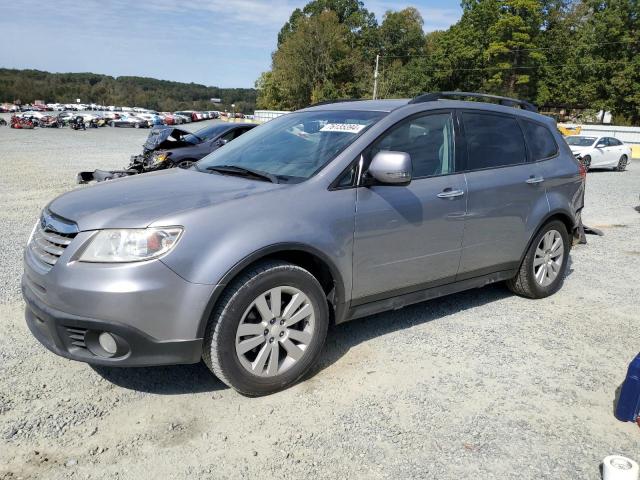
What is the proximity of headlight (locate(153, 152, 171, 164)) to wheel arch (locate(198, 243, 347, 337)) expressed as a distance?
29.8ft

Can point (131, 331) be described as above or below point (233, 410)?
above

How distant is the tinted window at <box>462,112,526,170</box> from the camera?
14.7 feet

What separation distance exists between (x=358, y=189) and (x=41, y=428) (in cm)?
229

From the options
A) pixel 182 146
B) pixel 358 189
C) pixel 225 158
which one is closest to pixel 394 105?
pixel 358 189

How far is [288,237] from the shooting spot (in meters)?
3.27

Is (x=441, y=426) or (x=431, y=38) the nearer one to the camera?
(x=441, y=426)

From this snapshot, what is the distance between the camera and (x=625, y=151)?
2256 cm

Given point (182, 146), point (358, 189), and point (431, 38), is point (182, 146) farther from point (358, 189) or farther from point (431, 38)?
point (431, 38)

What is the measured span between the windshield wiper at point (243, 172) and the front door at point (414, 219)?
59 centimetres

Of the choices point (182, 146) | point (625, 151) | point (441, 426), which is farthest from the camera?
point (625, 151)

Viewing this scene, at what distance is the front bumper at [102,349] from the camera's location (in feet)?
9.59

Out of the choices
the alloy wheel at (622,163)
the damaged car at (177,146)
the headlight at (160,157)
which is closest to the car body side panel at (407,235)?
the damaged car at (177,146)

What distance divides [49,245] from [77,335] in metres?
0.58

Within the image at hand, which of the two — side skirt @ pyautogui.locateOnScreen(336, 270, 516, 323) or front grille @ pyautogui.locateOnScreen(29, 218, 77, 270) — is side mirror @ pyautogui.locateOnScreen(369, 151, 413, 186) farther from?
front grille @ pyautogui.locateOnScreen(29, 218, 77, 270)
